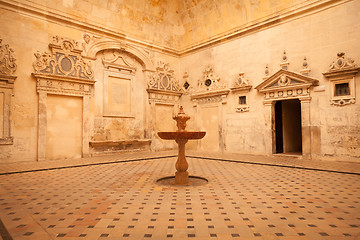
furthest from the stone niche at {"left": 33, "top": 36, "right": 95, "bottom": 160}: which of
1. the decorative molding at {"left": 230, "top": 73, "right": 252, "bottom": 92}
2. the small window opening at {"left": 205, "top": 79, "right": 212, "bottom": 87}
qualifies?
the decorative molding at {"left": 230, "top": 73, "right": 252, "bottom": 92}

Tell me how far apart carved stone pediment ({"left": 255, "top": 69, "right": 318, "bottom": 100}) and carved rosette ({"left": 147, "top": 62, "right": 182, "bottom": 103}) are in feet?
15.8

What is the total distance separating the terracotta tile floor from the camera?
2.67m

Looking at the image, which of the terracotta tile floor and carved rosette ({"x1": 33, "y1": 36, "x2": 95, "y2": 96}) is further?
carved rosette ({"x1": 33, "y1": 36, "x2": 95, "y2": 96})

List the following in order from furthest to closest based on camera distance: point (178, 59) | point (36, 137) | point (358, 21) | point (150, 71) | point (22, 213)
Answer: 1. point (178, 59)
2. point (150, 71)
3. point (36, 137)
4. point (358, 21)
5. point (22, 213)

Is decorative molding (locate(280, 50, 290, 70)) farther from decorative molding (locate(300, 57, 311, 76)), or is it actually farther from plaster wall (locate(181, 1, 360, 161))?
decorative molding (locate(300, 57, 311, 76))

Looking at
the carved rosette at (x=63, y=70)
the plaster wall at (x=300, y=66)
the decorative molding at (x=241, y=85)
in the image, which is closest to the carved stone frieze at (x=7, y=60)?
the carved rosette at (x=63, y=70)

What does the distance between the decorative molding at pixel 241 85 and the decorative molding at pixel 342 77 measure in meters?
2.99

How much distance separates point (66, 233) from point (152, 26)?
11.6m

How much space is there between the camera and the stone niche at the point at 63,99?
8555 mm

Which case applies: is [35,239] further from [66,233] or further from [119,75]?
[119,75]

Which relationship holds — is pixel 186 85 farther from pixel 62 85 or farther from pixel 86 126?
pixel 62 85

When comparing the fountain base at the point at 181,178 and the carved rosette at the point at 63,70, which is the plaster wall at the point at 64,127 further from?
the fountain base at the point at 181,178

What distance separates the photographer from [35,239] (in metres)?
2.48

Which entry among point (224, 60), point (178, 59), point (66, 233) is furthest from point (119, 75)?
point (66, 233)
